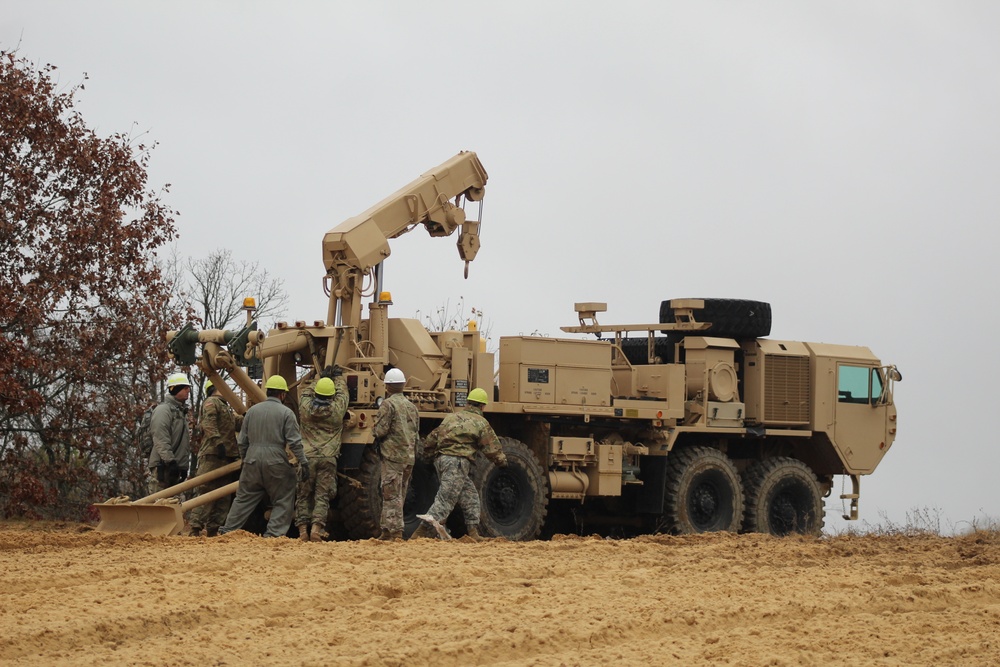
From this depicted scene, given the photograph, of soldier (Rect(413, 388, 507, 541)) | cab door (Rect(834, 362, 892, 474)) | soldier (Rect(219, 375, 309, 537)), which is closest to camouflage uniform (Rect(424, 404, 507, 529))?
soldier (Rect(413, 388, 507, 541))

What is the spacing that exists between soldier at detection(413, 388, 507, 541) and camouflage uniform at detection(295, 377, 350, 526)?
3.32 ft

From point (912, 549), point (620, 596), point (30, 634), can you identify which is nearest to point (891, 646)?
point (620, 596)

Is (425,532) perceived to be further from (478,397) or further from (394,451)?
(478,397)

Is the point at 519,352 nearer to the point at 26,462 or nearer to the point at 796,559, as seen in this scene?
the point at 796,559

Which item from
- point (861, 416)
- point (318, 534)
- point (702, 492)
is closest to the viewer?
point (318, 534)

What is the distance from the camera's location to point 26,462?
20453mm

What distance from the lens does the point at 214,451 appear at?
16688mm

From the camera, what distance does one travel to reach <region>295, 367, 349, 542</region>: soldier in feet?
51.0

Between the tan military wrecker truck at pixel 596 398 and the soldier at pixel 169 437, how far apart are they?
0.42 meters

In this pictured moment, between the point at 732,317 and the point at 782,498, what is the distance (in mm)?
2717

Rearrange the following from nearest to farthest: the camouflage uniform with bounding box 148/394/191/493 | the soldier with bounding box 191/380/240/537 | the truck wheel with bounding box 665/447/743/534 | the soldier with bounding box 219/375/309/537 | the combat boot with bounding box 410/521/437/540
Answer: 1. the soldier with bounding box 219/375/309/537
2. the combat boot with bounding box 410/521/437/540
3. the soldier with bounding box 191/380/240/537
4. the camouflage uniform with bounding box 148/394/191/493
5. the truck wheel with bounding box 665/447/743/534

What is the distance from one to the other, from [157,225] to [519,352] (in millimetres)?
6311

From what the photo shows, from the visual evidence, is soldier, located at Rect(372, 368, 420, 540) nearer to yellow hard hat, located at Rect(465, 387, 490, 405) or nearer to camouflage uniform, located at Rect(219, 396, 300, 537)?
camouflage uniform, located at Rect(219, 396, 300, 537)

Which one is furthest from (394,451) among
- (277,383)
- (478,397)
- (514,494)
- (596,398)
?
(596,398)
